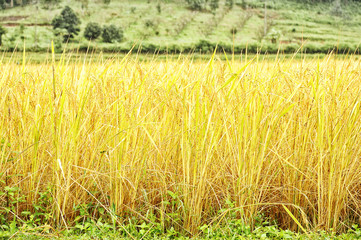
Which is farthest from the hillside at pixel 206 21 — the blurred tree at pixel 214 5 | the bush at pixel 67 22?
the bush at pixel 67 22

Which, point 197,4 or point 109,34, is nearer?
point 109,34

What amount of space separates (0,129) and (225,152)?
150cm

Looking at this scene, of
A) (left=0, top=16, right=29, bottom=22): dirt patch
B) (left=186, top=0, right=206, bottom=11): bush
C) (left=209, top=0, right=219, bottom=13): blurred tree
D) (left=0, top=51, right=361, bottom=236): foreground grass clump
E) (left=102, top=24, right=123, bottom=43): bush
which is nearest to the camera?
(left=0, top=51, right=361, bottom=236): foreground grass clump

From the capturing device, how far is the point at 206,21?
47.8m

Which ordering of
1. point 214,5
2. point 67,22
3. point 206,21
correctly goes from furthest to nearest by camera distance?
point 214,5, point 206,21, point 67,22

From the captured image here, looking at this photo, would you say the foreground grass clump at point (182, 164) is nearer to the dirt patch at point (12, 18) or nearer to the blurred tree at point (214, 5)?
the dirt patch at point (12, 18)

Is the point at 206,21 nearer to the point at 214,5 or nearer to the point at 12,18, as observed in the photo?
the point at 214,5

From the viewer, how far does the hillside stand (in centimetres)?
4094

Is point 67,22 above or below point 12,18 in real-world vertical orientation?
below

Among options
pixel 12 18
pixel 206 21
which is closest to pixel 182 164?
pixel 12 18

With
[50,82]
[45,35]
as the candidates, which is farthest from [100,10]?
[50,82]

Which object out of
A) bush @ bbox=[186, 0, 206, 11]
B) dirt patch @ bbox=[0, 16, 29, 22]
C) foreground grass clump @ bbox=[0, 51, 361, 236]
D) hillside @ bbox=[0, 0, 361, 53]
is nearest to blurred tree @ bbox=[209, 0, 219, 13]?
hillside @ bbox=[0, 0, 361, 53]

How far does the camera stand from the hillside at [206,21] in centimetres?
4094

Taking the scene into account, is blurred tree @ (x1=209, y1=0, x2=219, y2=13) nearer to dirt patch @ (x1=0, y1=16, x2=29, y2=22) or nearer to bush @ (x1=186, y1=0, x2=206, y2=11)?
bush @ (x1=186, y1=0, x2=206, y2=11)
